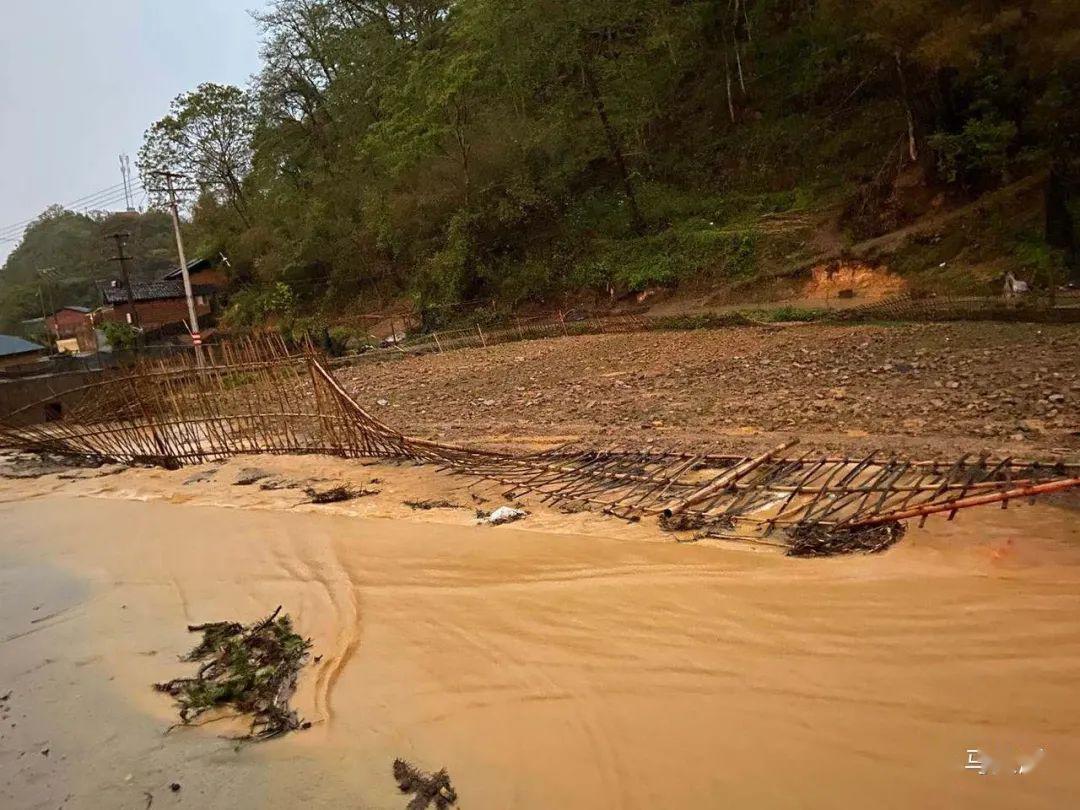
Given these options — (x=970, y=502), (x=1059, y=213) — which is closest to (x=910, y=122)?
(x=1059, y=213)

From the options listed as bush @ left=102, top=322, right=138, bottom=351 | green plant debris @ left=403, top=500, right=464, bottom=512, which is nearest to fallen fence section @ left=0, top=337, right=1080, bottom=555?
green plant debris @ left=403, top=500, right=464, bottom=512

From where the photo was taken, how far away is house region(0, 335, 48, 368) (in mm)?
22453

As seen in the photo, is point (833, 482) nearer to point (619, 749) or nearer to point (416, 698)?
point (619, 749)

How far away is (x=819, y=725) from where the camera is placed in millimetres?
3422

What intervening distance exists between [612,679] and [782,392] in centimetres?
609

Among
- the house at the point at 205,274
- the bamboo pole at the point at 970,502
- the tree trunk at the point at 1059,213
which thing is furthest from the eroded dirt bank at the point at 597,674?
the house at the point at 205,274

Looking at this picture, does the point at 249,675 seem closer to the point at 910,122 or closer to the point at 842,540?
the point at 842,540

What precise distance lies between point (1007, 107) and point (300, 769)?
1814 centimetres

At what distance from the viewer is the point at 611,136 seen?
21.3 m

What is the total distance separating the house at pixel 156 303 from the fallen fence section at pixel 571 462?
73.7ft

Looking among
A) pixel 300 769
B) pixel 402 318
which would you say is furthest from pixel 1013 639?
pixel 402 318

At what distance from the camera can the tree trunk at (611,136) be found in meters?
20.6

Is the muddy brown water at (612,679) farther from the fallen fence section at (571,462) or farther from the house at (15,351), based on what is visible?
the house at (15,351)

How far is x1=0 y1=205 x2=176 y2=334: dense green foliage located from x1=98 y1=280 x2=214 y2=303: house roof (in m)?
7.88
